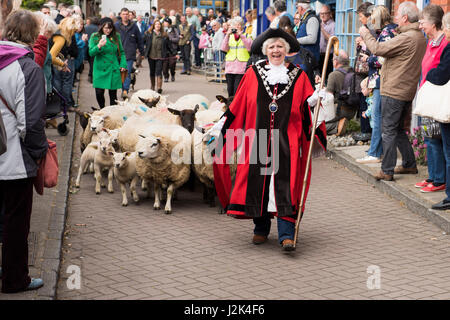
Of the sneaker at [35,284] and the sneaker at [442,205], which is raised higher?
the sneaker at [442,205]

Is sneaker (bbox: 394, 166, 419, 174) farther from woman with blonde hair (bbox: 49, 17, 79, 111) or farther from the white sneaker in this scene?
woman with blonde hair (bbox: 49, 17, 79, 111)

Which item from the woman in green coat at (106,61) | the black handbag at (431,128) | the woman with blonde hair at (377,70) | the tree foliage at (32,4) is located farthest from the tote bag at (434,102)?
the tree foliage at (32,4)

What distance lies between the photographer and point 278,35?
21.7 feet

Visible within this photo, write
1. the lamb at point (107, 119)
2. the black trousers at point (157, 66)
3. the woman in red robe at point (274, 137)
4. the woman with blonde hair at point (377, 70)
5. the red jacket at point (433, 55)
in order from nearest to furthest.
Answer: the woman in red robe at point (274, 137) → the red jacket at point (433, 55) → the woman with blonde hair at point (377, 70) → the lamb at point (107, 119) → the black trousers at point (157, 66)

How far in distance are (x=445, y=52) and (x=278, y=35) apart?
189 centimetres

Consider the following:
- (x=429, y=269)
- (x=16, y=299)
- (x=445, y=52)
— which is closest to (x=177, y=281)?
(x=16, y=299)

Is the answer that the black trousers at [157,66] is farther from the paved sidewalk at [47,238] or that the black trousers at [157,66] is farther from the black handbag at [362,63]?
the paved sidewalk at [47,238]

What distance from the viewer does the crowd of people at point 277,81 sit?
4.93 m

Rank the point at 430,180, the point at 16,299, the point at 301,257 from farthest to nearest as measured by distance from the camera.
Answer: the point at 430,180 → the point at 301,257 → the point at 16,299

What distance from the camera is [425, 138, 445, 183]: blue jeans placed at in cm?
811

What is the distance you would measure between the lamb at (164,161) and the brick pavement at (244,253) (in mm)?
314

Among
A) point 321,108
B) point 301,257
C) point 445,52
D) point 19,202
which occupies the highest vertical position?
point 445,52

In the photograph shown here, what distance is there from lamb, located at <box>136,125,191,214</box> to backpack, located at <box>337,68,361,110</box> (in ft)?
14.0

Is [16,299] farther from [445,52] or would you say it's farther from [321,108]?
[445,52]
